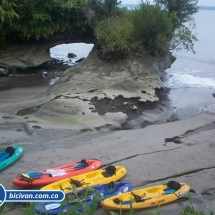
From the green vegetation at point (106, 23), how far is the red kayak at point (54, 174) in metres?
9.65

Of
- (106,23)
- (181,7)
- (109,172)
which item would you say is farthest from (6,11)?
(109,172)

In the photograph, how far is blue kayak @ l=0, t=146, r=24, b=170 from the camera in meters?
6.52

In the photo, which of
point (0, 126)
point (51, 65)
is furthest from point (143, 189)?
point (51, 65)

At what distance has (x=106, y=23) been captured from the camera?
16781 mm

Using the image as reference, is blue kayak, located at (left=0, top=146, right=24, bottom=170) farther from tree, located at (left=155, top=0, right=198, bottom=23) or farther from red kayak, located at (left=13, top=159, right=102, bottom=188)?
tree, located at (left=155, top=0, right=198, bottom=23)

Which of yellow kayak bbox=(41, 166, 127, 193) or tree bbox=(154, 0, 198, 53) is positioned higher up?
tree bbox=(154, 0, 198, 53)

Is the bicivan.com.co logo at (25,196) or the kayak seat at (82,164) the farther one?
the kayak seat at (82,164)

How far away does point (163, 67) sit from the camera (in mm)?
17922

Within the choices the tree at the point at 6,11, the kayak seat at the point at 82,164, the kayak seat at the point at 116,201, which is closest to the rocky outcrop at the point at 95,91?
the tree at the point at 6,11

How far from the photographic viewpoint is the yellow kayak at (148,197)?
16.5ft

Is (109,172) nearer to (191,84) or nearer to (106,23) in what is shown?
(106,23)

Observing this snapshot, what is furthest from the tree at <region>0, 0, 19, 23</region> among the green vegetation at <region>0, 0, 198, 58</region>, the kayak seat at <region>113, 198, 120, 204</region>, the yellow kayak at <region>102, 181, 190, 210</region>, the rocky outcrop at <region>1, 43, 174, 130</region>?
the kayak seat at <region>113, 198, 120, 204</region>

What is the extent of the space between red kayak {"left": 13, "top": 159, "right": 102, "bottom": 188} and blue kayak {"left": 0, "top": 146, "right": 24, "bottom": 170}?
2.18ft

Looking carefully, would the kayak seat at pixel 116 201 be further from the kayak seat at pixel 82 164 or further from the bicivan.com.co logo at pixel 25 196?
the bicivan.com.co logo at pixel 25 196
